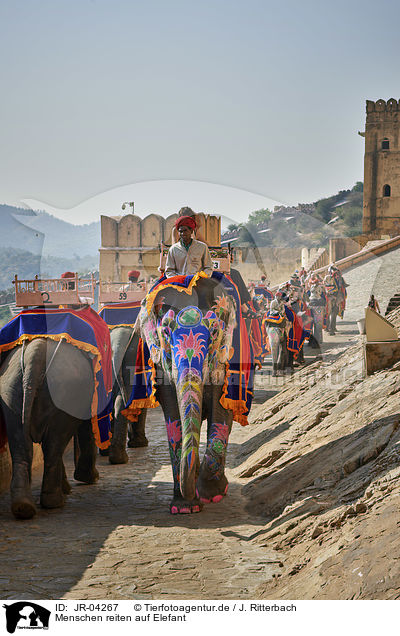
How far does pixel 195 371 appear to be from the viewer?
640 centimetres

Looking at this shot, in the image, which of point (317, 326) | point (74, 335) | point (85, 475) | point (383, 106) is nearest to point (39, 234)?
point (74, 335)

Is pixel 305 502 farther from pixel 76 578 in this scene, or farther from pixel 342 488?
pixel 76 578

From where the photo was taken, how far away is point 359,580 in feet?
13.0

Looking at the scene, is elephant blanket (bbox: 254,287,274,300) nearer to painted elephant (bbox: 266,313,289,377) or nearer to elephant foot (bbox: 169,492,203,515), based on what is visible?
painted elephant (bbox: 266,313,289,377)

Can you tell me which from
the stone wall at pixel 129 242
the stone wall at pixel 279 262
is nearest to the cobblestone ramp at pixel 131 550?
the stone wall at pixel 129 242

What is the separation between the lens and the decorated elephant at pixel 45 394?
656cm

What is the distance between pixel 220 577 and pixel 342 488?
119 centimetres

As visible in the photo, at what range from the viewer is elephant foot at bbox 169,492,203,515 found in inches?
255

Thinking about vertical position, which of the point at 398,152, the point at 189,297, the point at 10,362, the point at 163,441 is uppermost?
the point at 398,152

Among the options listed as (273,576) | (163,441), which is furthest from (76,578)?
(163,441)

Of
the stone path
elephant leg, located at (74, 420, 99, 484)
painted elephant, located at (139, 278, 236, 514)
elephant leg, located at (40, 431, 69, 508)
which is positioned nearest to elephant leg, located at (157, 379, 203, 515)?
painted elephant, located at (139, 278, 236, 514)

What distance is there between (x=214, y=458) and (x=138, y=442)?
9.90 ft

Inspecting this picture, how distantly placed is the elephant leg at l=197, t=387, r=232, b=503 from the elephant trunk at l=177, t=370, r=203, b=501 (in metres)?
0.53

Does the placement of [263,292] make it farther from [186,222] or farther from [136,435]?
[186,222]
